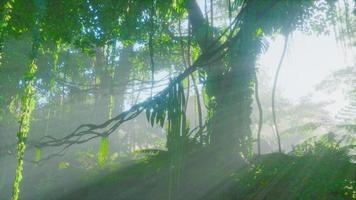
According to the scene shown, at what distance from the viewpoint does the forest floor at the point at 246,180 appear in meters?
5.50

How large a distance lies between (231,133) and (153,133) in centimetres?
3063

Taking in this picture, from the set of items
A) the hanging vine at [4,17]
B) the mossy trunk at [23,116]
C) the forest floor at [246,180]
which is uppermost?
the hanging vine at [4,17]

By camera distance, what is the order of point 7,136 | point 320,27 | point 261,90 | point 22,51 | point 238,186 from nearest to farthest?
1. point 238,186
2. point 320,27
3. point 22,51
4. point 7,136
5. point 261,90

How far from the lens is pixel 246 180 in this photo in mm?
6477

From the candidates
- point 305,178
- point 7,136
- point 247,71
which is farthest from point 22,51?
point 305,178

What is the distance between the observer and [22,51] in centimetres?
1578

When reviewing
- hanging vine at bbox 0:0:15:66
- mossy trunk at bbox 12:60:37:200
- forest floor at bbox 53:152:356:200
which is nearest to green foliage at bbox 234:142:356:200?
forest floor at bbox 53:152:356:200

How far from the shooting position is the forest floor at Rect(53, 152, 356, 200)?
550 cm

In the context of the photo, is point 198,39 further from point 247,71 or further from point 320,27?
point 320,27

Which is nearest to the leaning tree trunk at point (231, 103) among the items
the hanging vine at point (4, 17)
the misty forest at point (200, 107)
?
the misty forest at point (200, 107)

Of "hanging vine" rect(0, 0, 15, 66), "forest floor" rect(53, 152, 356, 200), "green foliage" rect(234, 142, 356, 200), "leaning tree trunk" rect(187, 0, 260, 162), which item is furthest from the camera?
"leaning tree trunk" rect(187, 0, 260, 162)

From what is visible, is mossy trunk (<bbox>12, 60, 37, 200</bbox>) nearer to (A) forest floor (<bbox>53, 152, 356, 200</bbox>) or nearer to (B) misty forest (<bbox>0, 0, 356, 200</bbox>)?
(B) misty forest (<bbox>0, 0, 356, 200</bbox>)

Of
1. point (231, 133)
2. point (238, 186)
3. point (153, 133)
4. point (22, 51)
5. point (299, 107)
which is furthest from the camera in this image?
point (299, 107)

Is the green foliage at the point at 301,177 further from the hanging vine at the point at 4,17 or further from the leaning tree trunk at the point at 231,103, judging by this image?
the hanging vine at the point at 4,17
